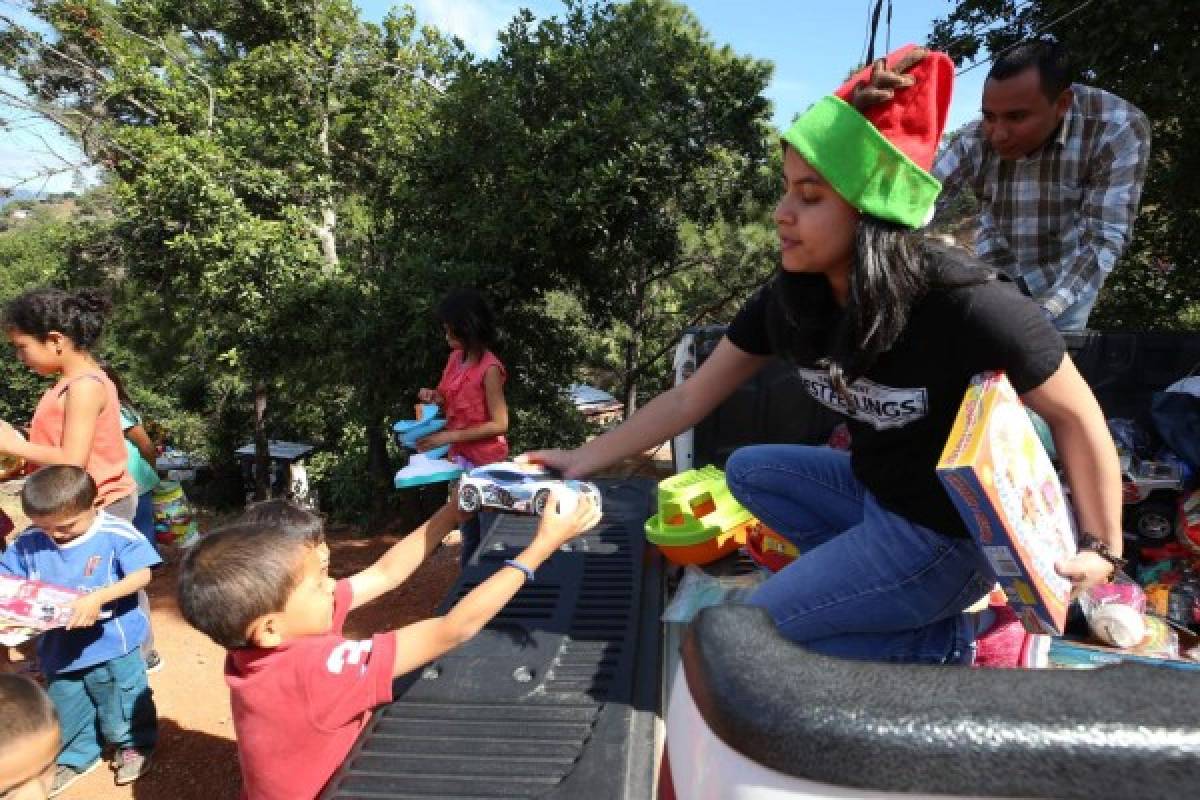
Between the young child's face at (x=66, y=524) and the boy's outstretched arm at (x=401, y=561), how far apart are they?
3.74ft

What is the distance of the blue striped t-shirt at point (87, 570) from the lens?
2.64 m

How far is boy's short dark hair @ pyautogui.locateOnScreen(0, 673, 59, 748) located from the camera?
1350 millimetres

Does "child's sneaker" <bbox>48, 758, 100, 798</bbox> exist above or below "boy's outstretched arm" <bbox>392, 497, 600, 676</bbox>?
below

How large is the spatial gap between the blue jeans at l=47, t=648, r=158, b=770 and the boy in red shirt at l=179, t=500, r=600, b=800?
56.7 inches

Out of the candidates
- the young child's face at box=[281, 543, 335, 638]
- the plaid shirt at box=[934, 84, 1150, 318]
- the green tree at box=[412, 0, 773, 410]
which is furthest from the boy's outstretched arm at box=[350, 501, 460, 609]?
the green tree at box=[412, 0, 773, 410]

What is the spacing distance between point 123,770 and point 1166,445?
A: 3.80m

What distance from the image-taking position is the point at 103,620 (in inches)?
108

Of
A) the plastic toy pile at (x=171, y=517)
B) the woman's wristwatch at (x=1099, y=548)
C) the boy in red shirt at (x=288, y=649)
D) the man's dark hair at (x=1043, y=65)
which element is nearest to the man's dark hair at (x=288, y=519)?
the boy in red shirt at (x=288, y=649)

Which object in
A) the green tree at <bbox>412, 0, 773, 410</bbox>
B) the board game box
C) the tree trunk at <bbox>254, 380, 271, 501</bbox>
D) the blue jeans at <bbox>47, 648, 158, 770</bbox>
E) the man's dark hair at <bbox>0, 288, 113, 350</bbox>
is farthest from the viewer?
the tree trunk at <bbox>254, 380, 271, 501</bbox>

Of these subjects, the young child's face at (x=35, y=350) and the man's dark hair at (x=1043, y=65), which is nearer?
the man's dark hair at (x=1043, y=65)

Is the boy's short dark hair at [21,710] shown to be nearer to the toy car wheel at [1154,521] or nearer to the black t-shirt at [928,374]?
the black t-shirt at [928,374]

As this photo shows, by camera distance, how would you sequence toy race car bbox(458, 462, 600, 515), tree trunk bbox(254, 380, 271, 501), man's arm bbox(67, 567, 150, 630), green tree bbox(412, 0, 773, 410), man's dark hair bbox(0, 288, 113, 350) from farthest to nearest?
1. tree trunk bbox(254, 380, 271, 501)
2. green tree bbox(412, 0, 773, 410)
3. man's dark hair bbox(0, 288, 113, 350)
4. man's arm bbox(67, 567, 150, 630)
5. toy race car bbox(458, 462, 600, 515)

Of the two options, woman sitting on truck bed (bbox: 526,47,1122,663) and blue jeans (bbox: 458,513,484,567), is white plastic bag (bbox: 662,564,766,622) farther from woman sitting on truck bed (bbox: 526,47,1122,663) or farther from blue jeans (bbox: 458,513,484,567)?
blue jeans (bbox: 458,513,484,567)

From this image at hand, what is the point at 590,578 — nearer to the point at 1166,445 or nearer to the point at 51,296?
the point at 1166,445
